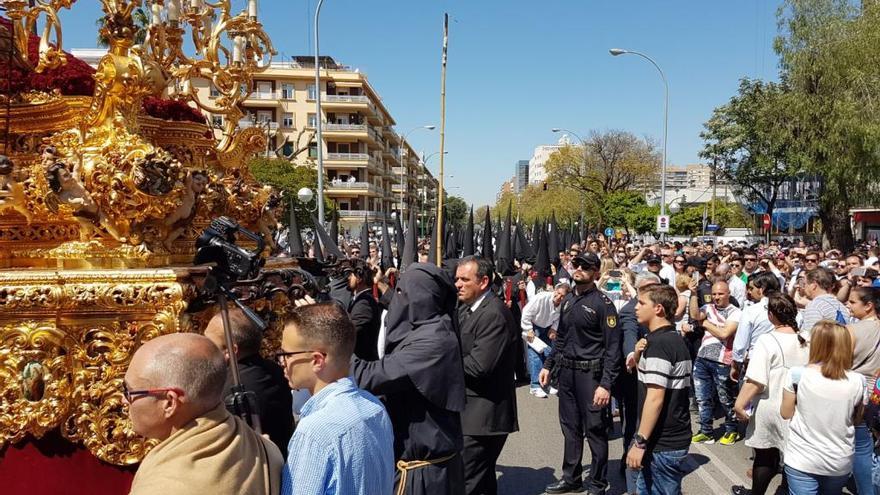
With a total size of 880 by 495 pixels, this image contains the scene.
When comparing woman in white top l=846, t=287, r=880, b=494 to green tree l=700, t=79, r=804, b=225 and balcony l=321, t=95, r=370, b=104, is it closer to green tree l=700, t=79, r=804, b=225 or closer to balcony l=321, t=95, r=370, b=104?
green tree l=700, t=79, r=804, b=225

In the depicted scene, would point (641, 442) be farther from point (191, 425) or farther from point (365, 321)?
point (191, 425)

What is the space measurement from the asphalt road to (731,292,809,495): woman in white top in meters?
0.97

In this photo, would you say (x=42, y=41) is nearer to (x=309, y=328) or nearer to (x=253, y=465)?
(x=309, y=328)

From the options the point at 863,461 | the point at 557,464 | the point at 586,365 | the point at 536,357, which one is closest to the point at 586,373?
the point at 586,365

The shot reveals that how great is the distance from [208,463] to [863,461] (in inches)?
173

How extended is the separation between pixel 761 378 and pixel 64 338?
4.19m

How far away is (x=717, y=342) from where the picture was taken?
23.4ft

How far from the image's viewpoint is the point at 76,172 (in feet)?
9.38

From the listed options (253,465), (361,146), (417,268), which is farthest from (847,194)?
(361,146)

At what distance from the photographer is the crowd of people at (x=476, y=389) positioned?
1727 millimetres

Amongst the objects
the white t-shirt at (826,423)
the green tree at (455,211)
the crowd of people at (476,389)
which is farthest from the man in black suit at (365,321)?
the green tree at (455,211)

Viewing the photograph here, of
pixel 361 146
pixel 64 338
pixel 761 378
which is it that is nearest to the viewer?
pixel 64 338

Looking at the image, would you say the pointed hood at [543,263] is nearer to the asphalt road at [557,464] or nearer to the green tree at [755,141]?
the asphalt road at [557,464]

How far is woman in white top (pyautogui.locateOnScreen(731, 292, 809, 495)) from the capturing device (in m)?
4.42
